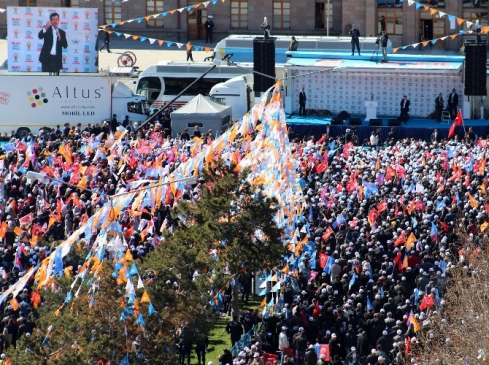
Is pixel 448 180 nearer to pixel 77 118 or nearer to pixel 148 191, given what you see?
pixel 148 191

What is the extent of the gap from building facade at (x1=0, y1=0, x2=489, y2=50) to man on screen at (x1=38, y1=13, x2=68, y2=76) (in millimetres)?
13842

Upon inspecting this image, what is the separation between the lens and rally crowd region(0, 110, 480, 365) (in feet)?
102

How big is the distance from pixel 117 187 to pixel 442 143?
1094cm

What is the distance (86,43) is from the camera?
176 feet

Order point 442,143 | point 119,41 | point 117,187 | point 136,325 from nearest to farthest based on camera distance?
1. point 136,325
2. point 117,187
3. point 442,143
4. point 119,41

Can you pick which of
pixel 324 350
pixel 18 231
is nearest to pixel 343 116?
pixel 18 231

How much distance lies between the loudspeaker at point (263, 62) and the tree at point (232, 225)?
17.7 metres

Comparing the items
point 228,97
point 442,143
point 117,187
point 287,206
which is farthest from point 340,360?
point 228,97

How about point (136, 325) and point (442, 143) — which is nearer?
point (136, 325)

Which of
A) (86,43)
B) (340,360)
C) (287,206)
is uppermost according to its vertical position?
(86,43)

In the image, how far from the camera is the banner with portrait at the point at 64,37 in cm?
5341

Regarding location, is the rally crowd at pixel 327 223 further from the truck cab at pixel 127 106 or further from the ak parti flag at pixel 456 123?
the truck cab at pixel 127 106

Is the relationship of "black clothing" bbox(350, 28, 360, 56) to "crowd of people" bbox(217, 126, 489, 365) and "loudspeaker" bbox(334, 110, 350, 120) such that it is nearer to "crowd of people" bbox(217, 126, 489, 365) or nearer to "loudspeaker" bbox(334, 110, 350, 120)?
"loudspeaker" bbox(334, 110, 350, 120)

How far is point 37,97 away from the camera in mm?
53469
